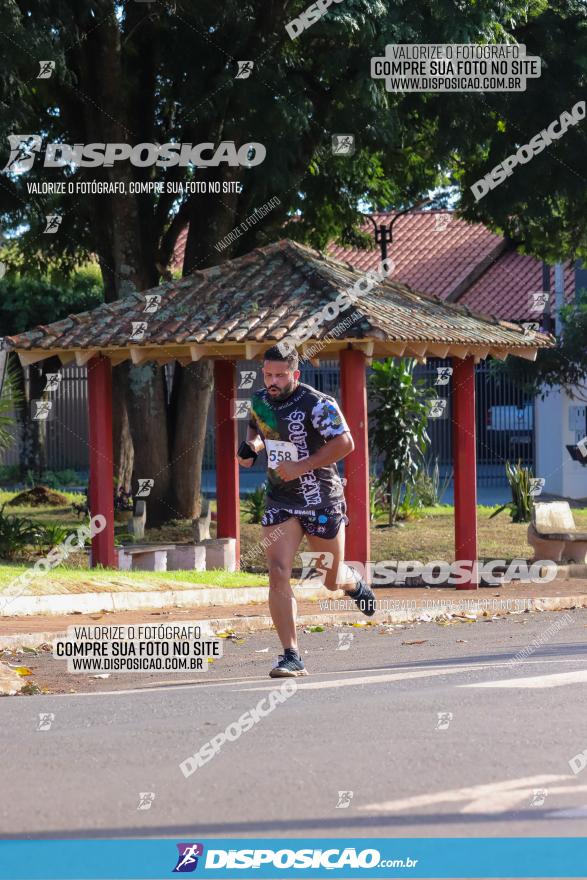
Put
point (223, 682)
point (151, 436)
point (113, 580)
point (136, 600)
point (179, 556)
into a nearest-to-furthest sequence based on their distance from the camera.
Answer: point (223, 682) < point (136, 600) < point (113, 580) < point (179, 556) < point (151, 436)

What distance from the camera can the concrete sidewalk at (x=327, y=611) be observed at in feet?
41.5

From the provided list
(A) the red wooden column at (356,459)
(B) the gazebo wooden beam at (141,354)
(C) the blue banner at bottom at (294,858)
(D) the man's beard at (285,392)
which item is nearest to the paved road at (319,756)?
(C) the blue banner at bottom at (294,858)

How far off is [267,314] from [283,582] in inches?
307

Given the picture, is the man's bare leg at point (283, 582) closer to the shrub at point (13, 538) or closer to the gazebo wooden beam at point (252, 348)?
the gazebo wooden beam at point (252, 348)

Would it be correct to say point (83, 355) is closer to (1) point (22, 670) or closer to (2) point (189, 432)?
(2) point (189, 432)

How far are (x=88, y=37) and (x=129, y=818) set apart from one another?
53.2ft

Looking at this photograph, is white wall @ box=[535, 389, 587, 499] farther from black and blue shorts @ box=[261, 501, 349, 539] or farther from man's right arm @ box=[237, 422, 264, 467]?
black and blue shorts @ box=[261, 501, 349, 539]

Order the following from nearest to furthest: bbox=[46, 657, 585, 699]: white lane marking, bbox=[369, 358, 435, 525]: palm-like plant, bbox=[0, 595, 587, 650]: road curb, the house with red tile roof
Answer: bbox=[46, 657, 585, 699]: white lane marking
bbox=[0, 595, 587, 650]: road curb
bbox=[369, 358, 435, 525]: palm-like plant
the house with red tile roof

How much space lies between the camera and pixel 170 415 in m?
21.8

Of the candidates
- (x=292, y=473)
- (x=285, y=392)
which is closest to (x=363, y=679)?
(x=292, y=473)

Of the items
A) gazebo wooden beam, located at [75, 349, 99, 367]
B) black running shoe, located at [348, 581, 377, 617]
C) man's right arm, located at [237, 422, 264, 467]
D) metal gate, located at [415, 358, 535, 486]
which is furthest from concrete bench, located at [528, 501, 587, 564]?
metal gate, located at [415, 358, 535, 486]

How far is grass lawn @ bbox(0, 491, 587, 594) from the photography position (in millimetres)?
15117

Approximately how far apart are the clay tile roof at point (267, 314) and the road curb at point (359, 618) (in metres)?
3.02

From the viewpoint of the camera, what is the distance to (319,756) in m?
6.36
